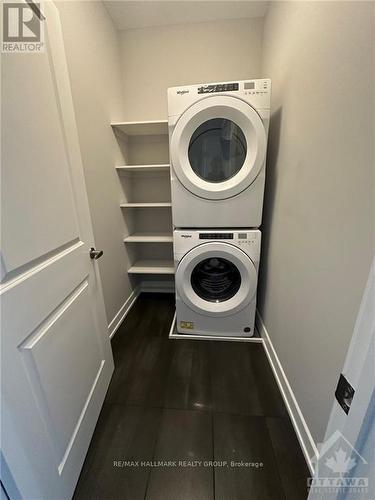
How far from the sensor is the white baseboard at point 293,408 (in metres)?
0.91

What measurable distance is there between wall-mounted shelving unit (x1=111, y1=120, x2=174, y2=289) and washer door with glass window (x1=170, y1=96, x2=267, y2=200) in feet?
1.77

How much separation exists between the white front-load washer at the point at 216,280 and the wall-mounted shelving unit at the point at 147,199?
0.48 metres

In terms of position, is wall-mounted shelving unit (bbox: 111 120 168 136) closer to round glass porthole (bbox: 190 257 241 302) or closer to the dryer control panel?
the dryer control panel

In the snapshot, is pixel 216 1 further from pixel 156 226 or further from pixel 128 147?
pixel 156 226

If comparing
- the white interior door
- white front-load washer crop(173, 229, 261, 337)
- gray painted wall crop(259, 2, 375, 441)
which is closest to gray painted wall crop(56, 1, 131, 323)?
the white interior door

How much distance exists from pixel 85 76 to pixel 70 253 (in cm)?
125

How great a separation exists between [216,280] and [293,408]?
0.90 meters

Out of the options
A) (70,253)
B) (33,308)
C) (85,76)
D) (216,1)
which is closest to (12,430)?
(33,308)

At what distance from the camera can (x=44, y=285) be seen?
2.36 feet

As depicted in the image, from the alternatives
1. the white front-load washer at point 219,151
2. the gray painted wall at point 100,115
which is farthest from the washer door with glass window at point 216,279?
the gray painted wall at point 100,115

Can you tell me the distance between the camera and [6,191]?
0.58 meters

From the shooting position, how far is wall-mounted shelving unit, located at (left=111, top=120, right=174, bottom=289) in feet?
6.53

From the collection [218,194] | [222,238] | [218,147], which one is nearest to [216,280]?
[222,238]

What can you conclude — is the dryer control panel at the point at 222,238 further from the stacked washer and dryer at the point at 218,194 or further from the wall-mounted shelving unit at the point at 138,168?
the wall-mounted shelving unit at the point at 138,168
